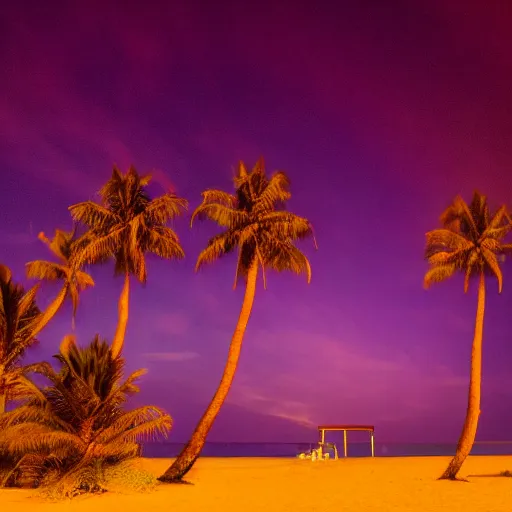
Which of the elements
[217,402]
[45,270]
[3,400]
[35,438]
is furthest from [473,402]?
[45,270]

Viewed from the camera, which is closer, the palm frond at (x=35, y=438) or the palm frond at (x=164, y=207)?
the palm frond at (x=35, y=438)

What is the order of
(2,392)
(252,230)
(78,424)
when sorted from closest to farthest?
(78,424), (2,392), (252,230)

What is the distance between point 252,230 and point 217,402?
6.74m

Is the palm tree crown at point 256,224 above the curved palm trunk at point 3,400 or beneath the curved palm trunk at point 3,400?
above

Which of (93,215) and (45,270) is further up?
(93,215)

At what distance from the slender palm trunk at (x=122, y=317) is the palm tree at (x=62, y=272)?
360cm

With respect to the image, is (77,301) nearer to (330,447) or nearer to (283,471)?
(283,471)

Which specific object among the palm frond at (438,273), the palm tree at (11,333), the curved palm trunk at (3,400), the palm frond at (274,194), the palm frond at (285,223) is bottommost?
the curved palm trunk at (3,400)

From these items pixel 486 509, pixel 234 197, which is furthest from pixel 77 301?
pixel 486 509

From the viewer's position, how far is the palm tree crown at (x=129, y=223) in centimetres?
2473

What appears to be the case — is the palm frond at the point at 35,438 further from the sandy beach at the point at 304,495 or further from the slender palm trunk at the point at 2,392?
the slender palm trunk at the point at 2,392

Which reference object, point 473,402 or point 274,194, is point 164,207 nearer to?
point 274,194

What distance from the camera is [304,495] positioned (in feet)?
59.8

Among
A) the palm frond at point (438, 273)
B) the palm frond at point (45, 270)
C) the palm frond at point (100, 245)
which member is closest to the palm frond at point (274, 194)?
the palm frond at point (100, 245)
